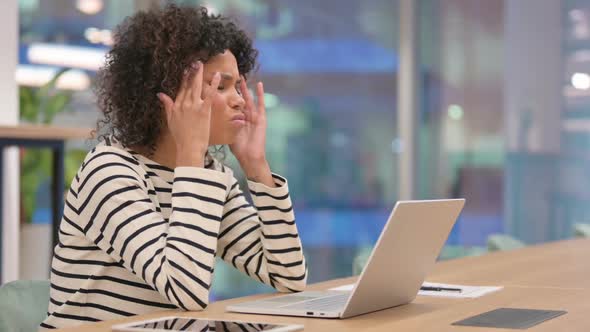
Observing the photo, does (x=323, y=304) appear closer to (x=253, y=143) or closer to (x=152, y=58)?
(x=253, y=143)

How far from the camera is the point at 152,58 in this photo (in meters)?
1.85

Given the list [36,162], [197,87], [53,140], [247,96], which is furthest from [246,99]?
[36,162]

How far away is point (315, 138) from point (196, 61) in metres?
4.59

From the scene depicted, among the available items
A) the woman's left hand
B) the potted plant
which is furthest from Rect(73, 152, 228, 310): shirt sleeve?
the potted plant

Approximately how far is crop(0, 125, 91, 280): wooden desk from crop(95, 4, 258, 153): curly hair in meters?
1.51

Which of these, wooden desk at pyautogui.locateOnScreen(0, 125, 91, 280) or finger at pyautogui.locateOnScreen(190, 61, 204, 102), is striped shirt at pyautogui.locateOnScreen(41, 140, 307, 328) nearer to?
finger at pyautogui.locateOnScreen(190, 61, 204, 102)

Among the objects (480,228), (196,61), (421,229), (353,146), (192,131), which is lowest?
(480,228)

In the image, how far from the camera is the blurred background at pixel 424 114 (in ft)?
19.6

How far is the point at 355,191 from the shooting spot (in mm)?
6539

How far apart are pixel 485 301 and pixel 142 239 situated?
615 mm

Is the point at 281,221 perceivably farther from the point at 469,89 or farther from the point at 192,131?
the point at 469,89

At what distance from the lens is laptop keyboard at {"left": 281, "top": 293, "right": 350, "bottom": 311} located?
1.51 meters

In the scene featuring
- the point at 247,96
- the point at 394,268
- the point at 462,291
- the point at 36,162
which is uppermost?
the point at 247,96

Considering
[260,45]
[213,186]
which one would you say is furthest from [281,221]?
[260,45]
